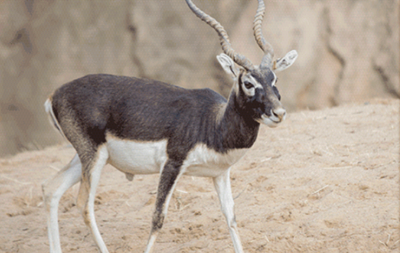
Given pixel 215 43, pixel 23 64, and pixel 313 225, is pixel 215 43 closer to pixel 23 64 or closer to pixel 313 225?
pixel 23 64

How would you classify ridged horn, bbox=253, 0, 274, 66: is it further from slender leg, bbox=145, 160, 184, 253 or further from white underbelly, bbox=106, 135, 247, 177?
slender leg, bbox=145, 160, 184, 253

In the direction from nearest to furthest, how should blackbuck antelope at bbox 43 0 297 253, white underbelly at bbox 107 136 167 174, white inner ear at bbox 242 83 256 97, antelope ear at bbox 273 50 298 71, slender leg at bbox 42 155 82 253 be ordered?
white inner ear at bbox 242 83 256 97
blackbuck antelope at bbox 43 0 297 253
antelope ear at bbox 273 50 298 71
white underbelly at bbox 107 136 167 174
slender leg at bbox 42 155 82 253

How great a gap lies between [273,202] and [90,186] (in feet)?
6.85

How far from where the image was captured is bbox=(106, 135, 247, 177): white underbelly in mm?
4066

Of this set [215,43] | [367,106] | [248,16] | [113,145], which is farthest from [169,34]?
[113,145]

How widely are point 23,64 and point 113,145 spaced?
6695 mm

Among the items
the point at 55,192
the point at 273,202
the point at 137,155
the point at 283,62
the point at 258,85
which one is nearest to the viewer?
the point at 258,85

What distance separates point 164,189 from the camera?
13.4ft

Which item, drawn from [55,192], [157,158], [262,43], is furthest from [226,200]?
[55,192]

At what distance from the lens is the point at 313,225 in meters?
4.52

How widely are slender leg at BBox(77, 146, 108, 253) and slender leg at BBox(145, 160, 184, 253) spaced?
697 mm

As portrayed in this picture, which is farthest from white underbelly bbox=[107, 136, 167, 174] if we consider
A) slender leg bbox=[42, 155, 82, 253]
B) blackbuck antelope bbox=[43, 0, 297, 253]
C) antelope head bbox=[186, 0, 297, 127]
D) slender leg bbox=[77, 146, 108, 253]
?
antelope head bbox=[186, 0, 297, 127]

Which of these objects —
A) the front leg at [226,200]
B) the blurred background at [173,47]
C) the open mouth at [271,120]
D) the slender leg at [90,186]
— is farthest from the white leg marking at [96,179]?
the blurred background at [173,47]

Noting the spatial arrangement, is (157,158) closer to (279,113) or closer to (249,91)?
(249,91)
